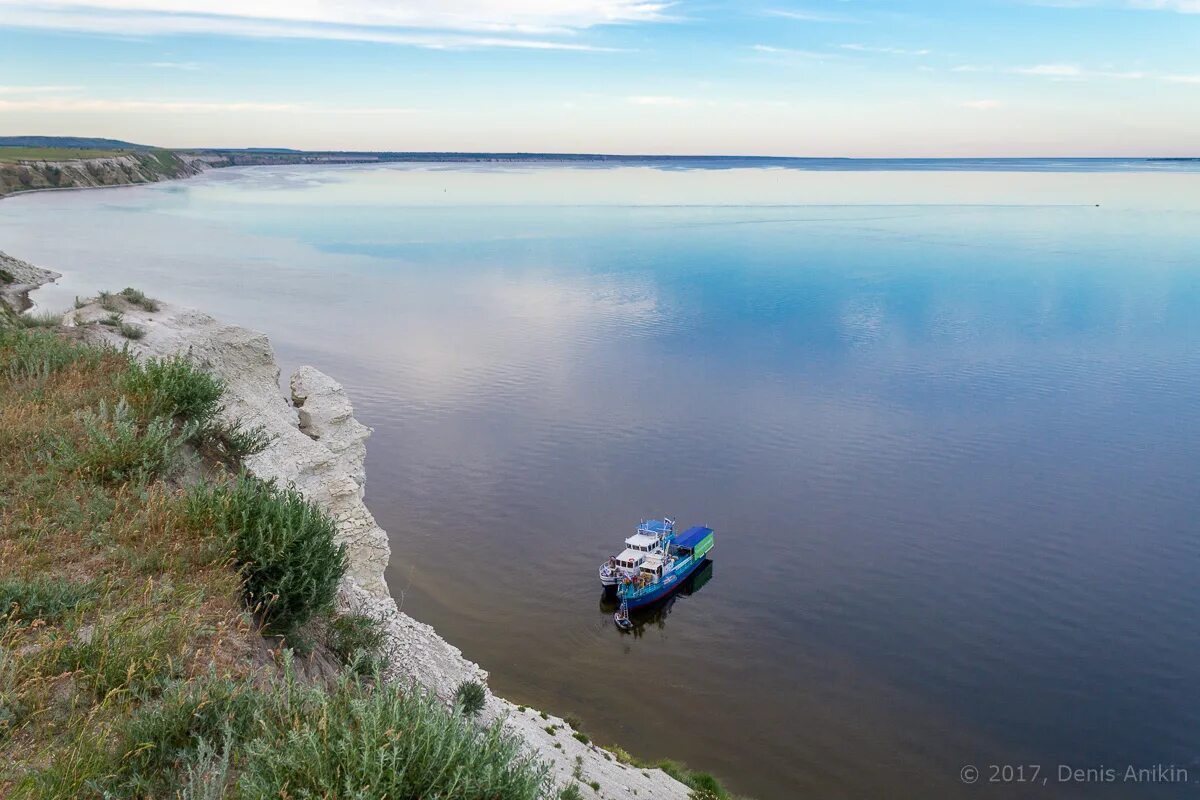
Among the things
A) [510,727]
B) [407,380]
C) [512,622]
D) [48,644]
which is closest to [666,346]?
[407,380]

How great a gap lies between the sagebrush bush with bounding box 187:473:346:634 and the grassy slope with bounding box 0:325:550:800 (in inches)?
1.0

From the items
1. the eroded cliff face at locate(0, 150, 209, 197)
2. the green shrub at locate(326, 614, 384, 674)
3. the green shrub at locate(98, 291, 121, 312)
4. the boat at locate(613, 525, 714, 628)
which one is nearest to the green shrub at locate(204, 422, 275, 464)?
the green shrub at locate(326, 614, 384, 674)

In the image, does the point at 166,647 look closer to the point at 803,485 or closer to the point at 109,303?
the point at 109,303

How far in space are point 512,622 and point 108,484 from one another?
1897cm

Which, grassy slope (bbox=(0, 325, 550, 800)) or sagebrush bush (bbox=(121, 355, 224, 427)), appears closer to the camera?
grassy slope (bbox=(0, 325, 550, 800))

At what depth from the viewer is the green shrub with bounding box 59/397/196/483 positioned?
32.8 feet

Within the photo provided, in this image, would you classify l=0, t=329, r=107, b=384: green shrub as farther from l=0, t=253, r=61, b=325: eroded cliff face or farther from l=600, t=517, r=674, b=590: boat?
l=0, t=253, r=61, b=325: eroded cliff face

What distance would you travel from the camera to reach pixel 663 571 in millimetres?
28609

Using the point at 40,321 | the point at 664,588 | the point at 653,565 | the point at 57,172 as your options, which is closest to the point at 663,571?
the point at 653,565

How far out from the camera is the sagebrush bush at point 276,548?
8727 mm

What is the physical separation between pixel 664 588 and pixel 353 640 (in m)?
19.7

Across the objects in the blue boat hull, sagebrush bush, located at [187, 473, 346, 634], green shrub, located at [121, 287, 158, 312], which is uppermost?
sagebrush bush, located at [187, 473, 346, 634]

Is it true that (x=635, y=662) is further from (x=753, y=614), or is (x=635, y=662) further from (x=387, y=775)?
(x=387, y=775)

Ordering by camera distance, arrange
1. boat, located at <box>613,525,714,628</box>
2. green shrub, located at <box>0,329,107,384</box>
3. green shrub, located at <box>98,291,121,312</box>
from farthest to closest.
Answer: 1. green shrub, located at <box>98,291,121,312</box>
2. boat, located at <box>613,525,714,628</box>
3. green shrub, located at <box>0,329,107,384</box>
